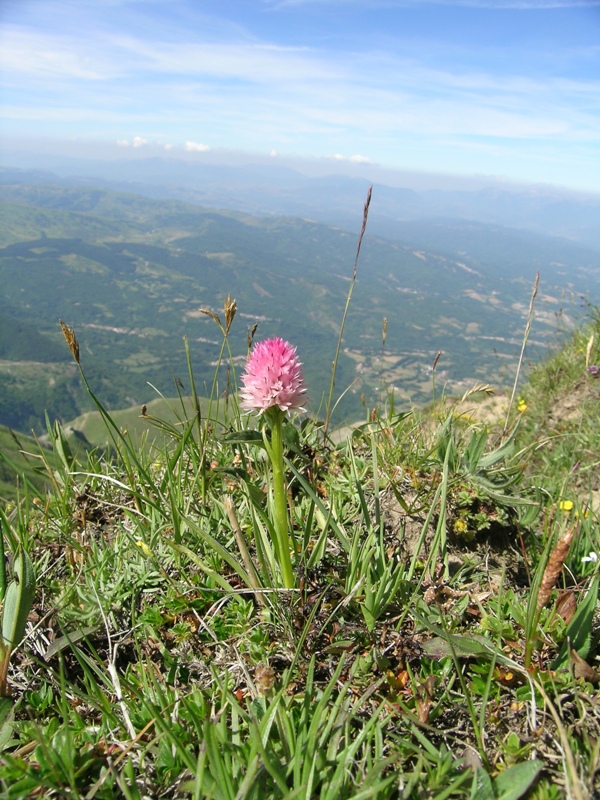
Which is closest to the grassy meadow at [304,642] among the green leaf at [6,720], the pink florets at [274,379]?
the green leaf at [6,720]

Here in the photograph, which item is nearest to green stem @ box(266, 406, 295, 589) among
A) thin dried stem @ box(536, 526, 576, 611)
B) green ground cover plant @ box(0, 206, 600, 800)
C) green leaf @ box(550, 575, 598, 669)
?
green ground cover plant @ box(0, 206, 600, 800)

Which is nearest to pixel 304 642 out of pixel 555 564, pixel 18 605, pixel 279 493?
pixel 279 493

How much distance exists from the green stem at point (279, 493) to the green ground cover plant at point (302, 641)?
20 millimetres

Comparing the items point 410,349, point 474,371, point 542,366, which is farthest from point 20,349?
point 542,366

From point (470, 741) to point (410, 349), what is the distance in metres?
200

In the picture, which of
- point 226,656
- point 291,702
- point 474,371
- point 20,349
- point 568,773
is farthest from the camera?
point 20,349

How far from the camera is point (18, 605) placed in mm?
1974

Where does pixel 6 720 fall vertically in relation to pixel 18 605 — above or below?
below

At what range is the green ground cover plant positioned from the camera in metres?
1.54

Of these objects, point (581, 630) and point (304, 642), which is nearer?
point (581, 630)

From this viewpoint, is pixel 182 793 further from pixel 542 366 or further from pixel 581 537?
pixel 542 366

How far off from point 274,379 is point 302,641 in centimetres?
100

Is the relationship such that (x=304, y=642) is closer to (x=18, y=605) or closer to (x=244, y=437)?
(x=244, y=437)

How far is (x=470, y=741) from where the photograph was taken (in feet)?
5.70
